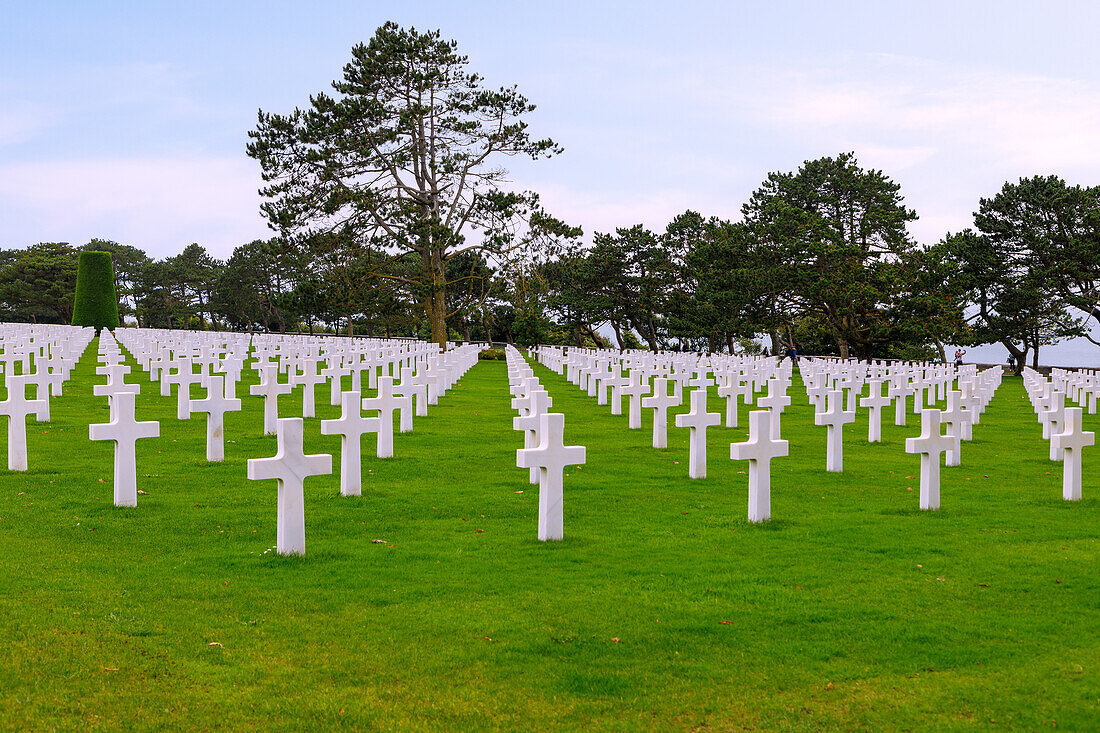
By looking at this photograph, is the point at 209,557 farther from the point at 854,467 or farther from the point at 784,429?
the point at 784,429

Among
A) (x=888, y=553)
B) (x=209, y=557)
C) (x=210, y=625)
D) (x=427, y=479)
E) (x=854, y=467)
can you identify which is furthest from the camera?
(x=854, y=467)

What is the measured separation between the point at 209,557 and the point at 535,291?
3587cm

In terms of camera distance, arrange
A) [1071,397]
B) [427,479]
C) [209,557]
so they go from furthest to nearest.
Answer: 1. [1071,397]
2. [427,479]
3. [209,557]

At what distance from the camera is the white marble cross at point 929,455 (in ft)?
27.7

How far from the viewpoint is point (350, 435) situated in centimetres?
870

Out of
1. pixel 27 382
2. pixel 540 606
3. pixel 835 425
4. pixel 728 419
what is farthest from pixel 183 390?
pixel 540 606

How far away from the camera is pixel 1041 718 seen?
3.91 meters

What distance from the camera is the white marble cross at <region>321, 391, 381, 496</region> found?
8508mm

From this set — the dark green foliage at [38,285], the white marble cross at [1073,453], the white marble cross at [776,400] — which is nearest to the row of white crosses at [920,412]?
the white marble cross at [776,400]

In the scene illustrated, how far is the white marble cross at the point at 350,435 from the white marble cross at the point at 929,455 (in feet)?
15.8

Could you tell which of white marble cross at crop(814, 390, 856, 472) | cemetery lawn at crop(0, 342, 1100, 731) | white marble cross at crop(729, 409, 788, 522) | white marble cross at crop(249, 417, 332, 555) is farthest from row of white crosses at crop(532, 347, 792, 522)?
white marble cross at crop(249, 417, 332, 555)

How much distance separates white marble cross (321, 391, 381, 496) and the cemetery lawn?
0.21 m

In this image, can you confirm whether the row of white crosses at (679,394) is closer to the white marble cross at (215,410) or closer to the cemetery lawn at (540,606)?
the cemetery lawn at (540,606)

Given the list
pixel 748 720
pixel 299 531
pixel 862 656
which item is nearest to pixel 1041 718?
pixel 862 656
